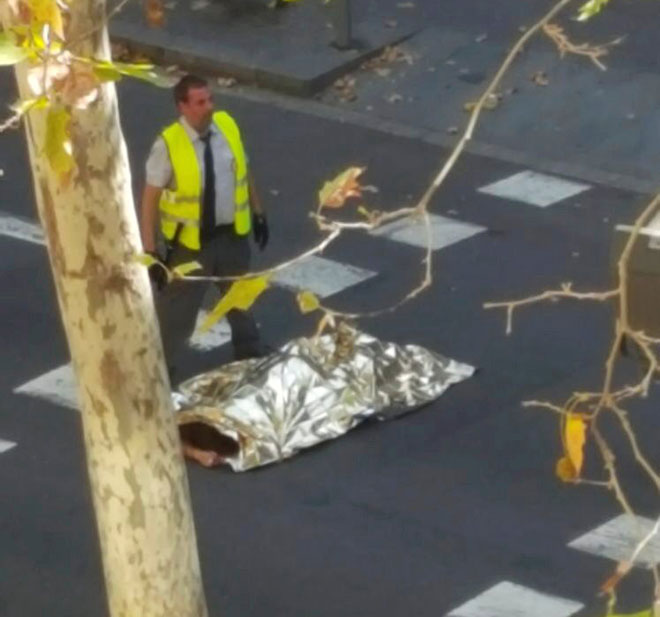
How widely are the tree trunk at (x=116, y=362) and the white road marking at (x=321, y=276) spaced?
609cm

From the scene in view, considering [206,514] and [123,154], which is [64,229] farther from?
[206,514]

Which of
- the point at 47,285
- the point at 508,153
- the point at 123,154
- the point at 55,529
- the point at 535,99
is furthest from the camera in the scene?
the point at 535,99

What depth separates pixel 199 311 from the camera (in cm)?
1264

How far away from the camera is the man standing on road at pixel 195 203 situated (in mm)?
11820

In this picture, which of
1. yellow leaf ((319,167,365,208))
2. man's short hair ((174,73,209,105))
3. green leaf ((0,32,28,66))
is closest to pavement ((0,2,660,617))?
man's short hair ((174,73,209,105))

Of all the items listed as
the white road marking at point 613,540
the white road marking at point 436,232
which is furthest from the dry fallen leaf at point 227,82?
the white road marking at point 613,540

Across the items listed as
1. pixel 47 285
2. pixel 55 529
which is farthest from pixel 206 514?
pixel 47 285

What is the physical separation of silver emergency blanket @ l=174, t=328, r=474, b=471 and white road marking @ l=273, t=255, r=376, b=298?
1343 millimetres

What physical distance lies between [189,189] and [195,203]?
91 millimetres

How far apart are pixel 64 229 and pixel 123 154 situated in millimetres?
308

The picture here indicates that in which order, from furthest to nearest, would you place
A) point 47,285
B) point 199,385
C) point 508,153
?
point 508,153, point 47,285, point 199,385

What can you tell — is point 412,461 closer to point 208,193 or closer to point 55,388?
point 208,193

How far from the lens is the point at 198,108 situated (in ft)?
38.4

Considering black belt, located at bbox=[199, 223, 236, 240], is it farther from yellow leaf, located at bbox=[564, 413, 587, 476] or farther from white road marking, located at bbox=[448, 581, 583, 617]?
yellow leaf, located at bbox=[564, 413, 587, 476]
